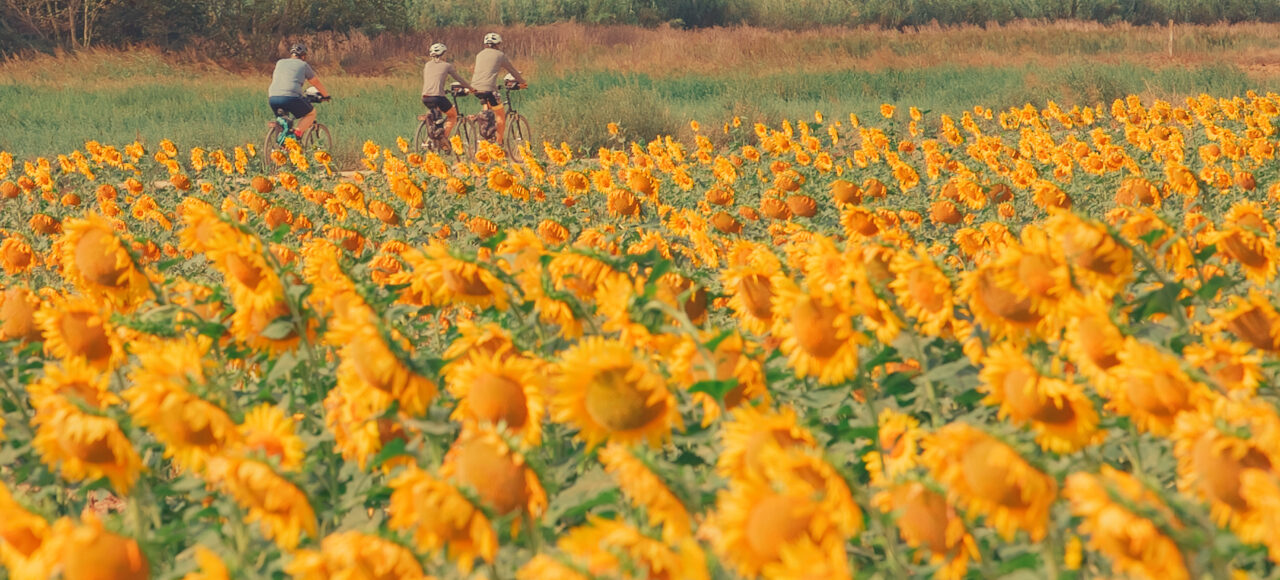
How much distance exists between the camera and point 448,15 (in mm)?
38438

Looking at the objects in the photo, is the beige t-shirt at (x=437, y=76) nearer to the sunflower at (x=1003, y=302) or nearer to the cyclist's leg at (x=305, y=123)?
the cyclist's leg at (x=305, y=123)

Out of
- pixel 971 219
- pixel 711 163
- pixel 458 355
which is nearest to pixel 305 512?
pixel 458 355

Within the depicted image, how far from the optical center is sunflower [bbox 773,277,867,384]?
226cm

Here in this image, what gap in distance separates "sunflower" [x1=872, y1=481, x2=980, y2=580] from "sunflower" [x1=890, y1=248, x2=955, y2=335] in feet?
2.67

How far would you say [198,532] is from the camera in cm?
239

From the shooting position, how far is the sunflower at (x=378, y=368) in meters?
2.17

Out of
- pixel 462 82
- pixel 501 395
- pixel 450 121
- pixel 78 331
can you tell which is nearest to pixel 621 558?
pixel 501 395

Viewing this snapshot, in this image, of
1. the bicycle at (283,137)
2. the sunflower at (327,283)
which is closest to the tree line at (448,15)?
the bicycle at (283,137)

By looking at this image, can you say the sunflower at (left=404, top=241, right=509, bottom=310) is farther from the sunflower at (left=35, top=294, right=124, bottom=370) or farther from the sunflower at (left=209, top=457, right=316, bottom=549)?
the sunflower at (left=209, top=457, right=316, bottom=549)

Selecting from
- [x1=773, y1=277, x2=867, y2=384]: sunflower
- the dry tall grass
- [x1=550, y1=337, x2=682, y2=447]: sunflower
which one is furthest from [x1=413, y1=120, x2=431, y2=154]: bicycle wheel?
[x1=550, y1=337, x2=682, y2=447]: sunflower

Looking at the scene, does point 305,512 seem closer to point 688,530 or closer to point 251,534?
point 251,534

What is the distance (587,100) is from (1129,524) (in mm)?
12816

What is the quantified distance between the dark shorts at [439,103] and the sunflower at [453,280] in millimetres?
10464

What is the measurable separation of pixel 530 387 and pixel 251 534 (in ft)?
1.91
